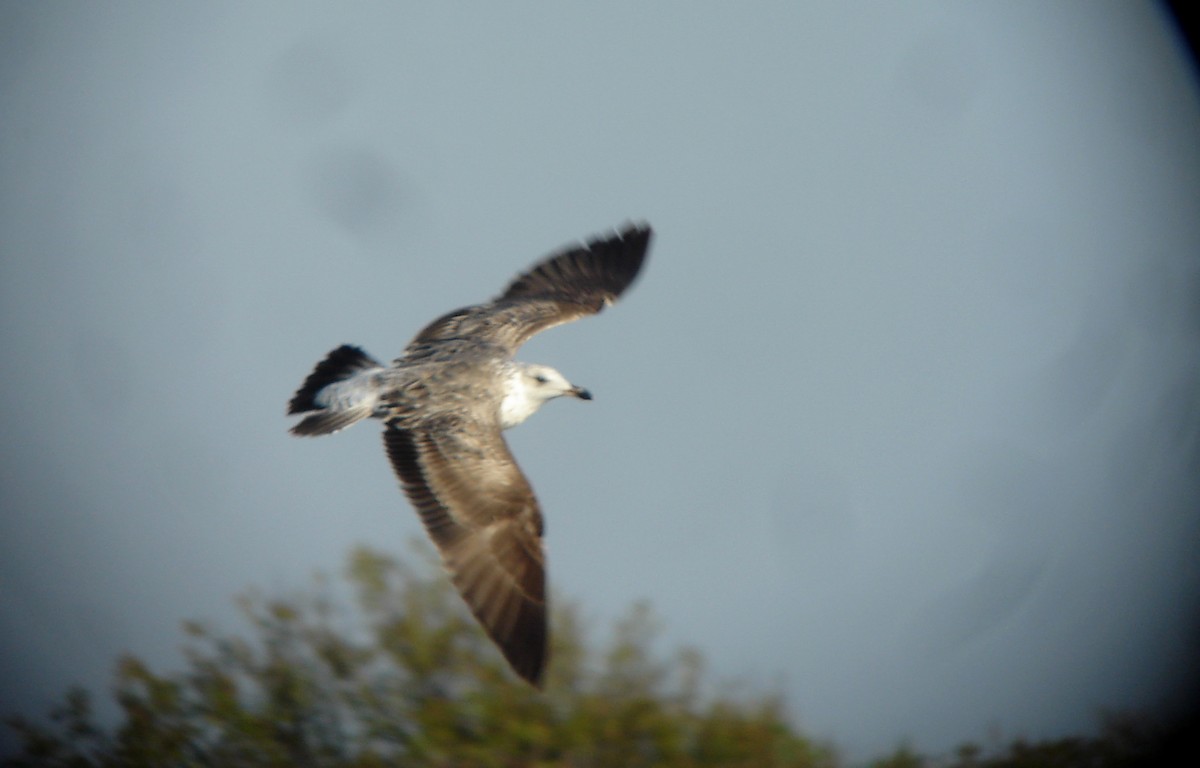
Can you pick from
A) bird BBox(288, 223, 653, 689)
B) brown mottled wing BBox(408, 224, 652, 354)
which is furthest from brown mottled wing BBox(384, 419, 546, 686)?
brown mottled wing BBox(408, 224, 652, 354)

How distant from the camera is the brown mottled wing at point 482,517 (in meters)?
6.96

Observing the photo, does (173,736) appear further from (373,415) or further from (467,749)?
(373,415)

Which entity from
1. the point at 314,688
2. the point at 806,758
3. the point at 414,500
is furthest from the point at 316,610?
the point at 806,758

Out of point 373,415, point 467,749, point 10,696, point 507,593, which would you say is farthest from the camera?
point 10,696

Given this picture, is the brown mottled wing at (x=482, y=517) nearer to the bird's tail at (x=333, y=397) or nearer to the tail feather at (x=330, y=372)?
the bird's tail at (x=333, y=397)

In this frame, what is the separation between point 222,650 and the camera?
376 inches

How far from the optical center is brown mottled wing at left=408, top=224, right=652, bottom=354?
898cm

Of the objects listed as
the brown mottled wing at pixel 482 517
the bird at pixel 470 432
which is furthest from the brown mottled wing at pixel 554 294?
the brown mottled wing at pixel 482 517

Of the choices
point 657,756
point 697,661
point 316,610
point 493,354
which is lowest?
point 657,756

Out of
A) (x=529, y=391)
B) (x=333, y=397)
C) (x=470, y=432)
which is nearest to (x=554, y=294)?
(x=529, y=391)

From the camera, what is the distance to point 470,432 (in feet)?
24.6

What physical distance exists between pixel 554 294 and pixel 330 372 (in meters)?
2.35

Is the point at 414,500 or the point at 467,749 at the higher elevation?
the point at 414,500

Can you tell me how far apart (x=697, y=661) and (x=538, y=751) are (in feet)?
4.77
